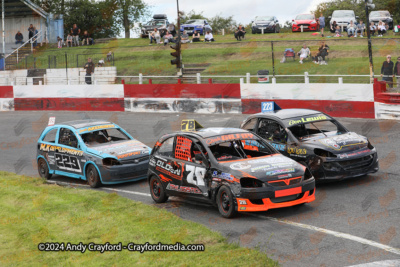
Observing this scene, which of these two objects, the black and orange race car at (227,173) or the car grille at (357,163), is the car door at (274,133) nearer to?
the car grille at (357,163)

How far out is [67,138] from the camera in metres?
13.7

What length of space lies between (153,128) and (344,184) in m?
11.3

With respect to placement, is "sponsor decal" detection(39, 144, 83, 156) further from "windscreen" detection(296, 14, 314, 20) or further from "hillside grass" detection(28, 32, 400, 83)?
"windscreen" detection(296, 14, 314, 20)

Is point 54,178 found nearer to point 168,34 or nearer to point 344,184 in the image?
point 344,184

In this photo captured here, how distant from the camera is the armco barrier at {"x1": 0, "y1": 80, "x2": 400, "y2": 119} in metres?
19.9

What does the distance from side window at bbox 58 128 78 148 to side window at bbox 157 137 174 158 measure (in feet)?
10.9

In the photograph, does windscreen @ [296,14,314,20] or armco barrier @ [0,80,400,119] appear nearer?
armco barrier @ [0,80,400,119]

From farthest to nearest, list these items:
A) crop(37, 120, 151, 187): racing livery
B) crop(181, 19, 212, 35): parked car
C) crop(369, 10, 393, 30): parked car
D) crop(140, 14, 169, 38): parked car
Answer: crop(140, 14, 169, 38): parked car
crop(181, 19, 212, 35): parked car
crop(369, 10, 393, 30): parked car
crop(37, 120, 151, 187): racing livery

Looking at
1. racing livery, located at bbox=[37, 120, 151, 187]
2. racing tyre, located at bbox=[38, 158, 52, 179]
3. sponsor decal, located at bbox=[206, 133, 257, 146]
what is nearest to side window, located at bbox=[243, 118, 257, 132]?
sponsor decal, located at bbox=[206, 133, 257, 146]

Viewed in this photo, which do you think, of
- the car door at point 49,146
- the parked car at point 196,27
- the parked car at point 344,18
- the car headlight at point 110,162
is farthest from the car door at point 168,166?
the parked car at point 196,27

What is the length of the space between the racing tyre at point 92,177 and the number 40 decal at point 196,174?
Result: 338 centimetres

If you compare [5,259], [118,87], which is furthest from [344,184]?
[118,87]

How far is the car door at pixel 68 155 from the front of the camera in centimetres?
1313

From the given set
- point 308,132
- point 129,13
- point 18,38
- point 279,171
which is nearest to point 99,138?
point 308,132
